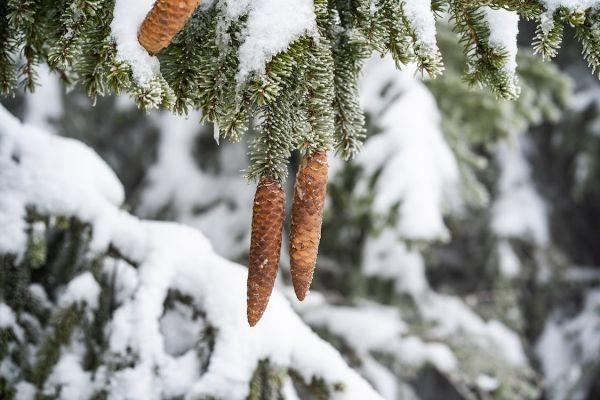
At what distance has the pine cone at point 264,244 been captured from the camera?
30.9 inches

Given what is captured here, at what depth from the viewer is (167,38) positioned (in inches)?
26.3

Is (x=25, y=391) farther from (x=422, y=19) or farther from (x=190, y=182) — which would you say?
(x=190, y=182)

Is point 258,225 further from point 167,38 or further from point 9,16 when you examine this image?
point 9,16

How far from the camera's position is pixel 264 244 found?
785 millimetres

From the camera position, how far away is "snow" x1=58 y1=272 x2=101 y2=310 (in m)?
1.17

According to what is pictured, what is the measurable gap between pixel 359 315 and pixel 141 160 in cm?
180

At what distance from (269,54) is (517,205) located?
14.9ft

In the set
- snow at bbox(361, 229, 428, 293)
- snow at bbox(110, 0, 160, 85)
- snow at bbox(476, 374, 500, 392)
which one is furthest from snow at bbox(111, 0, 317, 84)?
snow at bbox(361, 229, 428, 293)

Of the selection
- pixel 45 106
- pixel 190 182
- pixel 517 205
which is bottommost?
pixel 190 182

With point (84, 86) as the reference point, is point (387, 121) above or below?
above

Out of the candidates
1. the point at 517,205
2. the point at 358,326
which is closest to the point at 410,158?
the point at 358,326

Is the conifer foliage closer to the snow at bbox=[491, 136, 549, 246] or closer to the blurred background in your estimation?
the blurred background

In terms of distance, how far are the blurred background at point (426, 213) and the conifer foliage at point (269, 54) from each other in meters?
1.09

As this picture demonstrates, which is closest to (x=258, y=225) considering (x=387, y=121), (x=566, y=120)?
(x=387, y=121)
